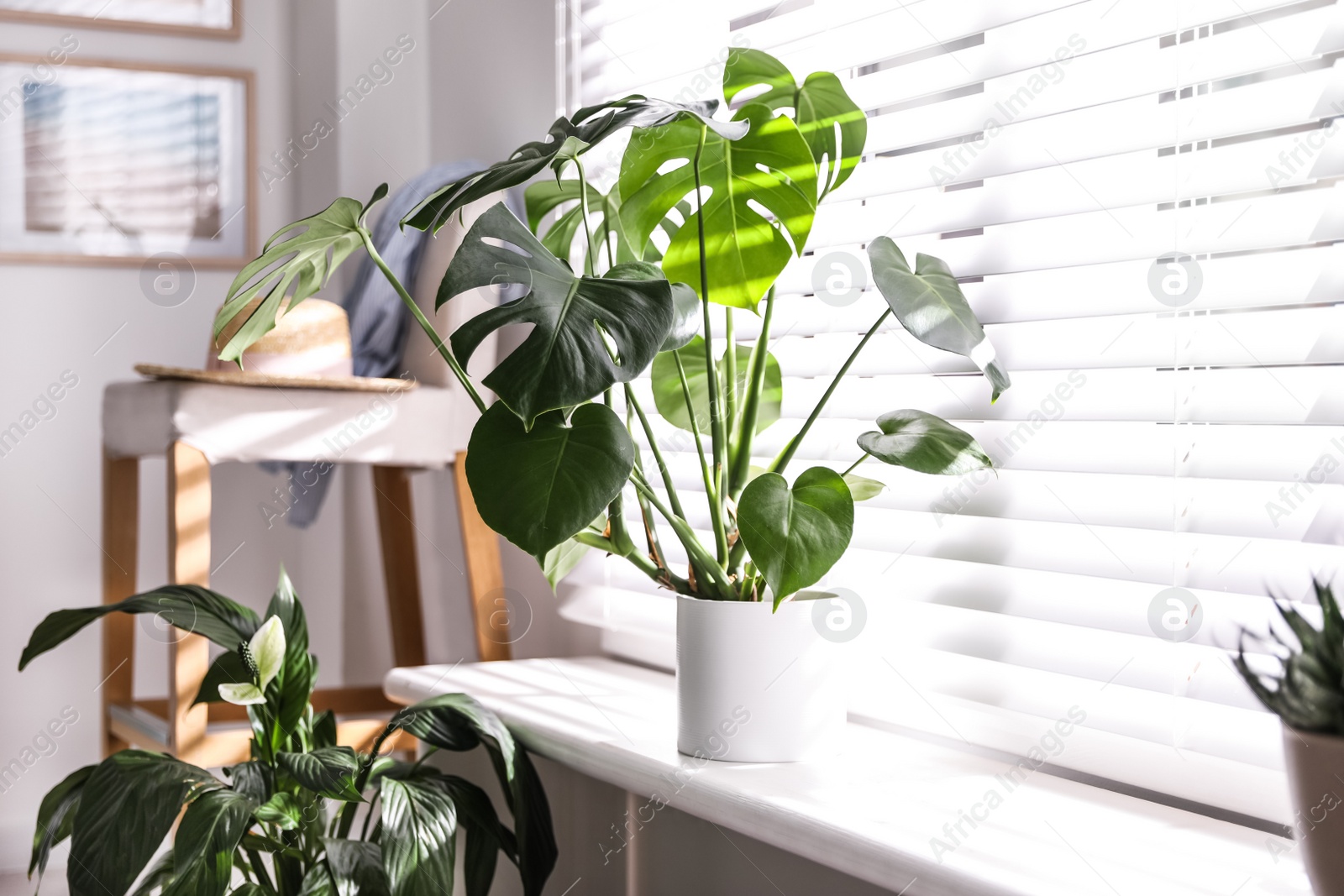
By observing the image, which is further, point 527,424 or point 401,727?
point 401,727

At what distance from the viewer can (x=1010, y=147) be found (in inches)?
38.3

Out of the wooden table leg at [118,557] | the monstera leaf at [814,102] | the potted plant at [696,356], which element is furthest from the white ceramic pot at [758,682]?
the wooden table leg at [118,557]

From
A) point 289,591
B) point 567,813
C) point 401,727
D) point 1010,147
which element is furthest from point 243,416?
point 1010,147

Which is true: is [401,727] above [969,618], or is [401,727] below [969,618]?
below

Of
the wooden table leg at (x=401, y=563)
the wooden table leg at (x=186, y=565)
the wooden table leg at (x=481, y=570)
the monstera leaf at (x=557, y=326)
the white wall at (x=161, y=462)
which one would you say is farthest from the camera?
the white wall at (x=161, y=462)

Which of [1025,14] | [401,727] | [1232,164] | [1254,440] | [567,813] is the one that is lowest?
[567,813]

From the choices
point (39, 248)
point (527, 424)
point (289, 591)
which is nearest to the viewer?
point (527, 424)

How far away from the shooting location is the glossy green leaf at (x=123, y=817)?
92 cm

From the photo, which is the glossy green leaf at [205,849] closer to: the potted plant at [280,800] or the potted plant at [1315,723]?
the potted plant at [280,800]

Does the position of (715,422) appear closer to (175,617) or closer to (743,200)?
(743,200)

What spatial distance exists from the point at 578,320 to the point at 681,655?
1.27ft

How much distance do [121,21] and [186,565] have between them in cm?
147

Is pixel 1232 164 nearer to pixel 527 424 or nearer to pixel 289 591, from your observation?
pixel 527 424

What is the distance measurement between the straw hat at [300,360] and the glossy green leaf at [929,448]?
2.80ft
